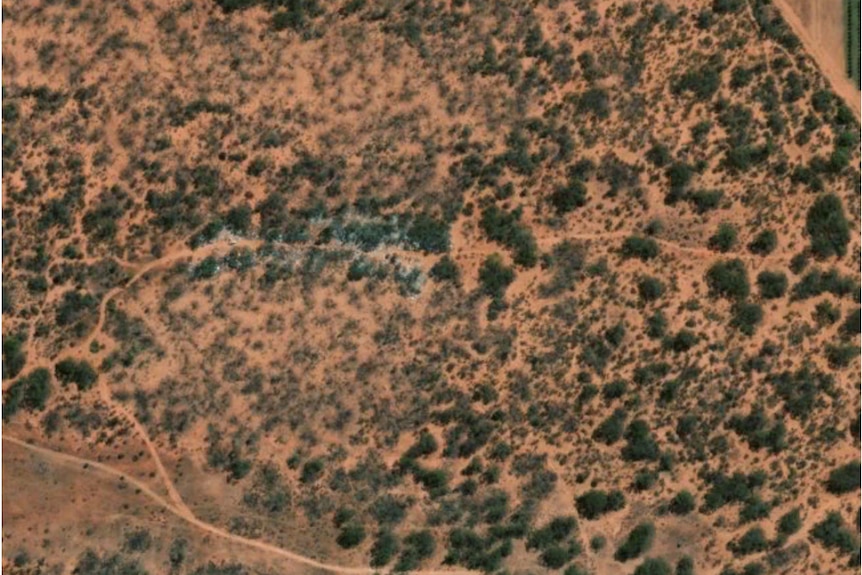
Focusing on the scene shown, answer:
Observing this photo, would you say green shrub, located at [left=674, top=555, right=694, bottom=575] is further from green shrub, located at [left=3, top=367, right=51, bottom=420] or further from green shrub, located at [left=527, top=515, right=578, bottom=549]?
green shrub, located at [left=3, top=367, right=51, bottom=420]

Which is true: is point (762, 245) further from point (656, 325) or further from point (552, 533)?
point (552, 533)

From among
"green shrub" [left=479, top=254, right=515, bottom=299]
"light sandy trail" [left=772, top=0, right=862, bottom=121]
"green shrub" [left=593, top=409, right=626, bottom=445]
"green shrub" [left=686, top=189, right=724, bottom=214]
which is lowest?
"green shrub" [left=593, top=409, right=626, bottom=445]

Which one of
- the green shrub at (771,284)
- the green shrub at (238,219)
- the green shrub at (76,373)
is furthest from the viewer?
the green shrub at (771,284)

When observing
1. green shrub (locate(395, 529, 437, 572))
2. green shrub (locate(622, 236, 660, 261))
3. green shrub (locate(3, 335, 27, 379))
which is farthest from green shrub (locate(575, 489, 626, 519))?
green shrub (locate(3, 335, 27, 379))

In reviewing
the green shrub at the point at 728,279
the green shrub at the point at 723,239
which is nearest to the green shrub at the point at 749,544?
the green shrub at the point at 728,279

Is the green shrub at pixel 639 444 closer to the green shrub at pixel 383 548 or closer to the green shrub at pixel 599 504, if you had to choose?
the green shrub at pixel 599 504

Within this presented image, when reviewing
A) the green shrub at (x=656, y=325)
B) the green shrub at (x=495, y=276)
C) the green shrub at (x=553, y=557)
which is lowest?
the green shrub at (x=553, y=557)

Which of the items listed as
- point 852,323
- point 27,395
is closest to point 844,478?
point 852,323
